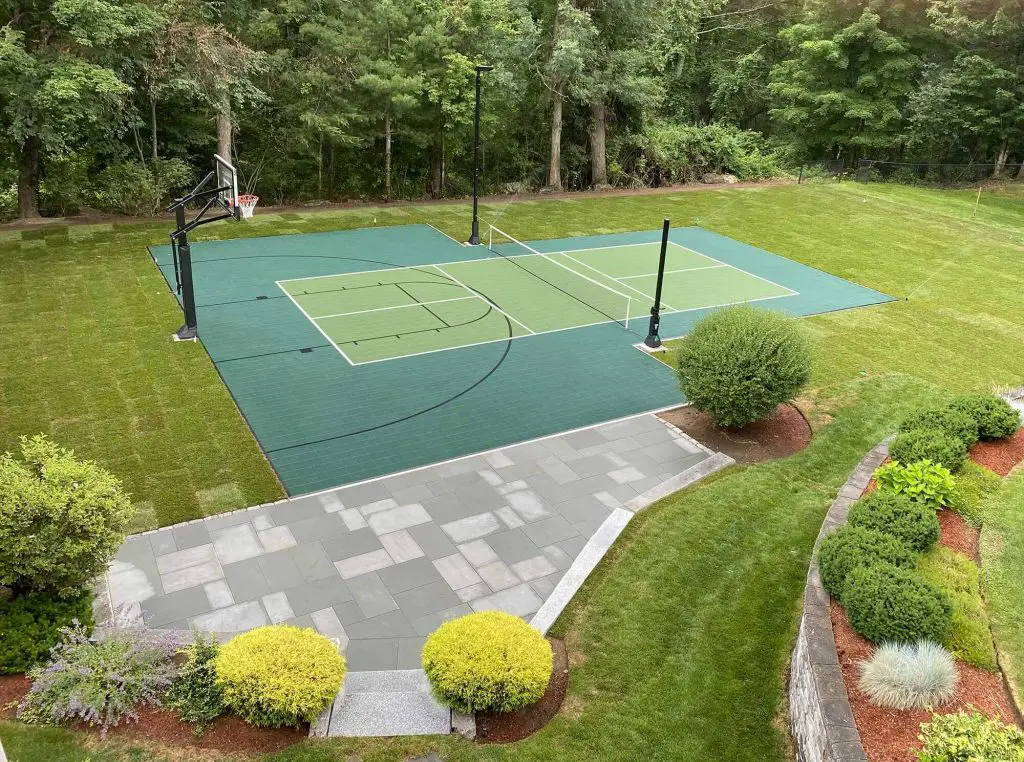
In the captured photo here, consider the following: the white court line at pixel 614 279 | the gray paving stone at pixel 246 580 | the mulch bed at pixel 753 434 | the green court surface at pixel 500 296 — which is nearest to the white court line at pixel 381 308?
the green court surface at pixel 500 296

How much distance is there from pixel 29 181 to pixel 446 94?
1227 centimetres

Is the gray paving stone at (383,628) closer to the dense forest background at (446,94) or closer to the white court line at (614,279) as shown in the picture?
the white court line at (614,279)

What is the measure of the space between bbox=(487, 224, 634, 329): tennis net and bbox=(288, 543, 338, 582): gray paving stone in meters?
9.39

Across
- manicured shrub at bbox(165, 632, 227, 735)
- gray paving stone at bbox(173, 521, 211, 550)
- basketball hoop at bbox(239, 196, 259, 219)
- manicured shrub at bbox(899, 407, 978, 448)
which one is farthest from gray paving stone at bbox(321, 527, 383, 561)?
basketball hoop at bbox(239, 196, 259, 219)

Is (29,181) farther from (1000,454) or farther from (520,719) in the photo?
(1000,454)

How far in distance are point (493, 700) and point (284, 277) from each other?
14360 millimetres

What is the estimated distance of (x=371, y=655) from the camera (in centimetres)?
768

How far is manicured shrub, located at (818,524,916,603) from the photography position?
24.4 feet

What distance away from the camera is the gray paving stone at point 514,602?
8.36 m

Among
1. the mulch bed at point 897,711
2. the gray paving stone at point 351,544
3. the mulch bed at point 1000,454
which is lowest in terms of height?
the gray paving stone at point 351,544

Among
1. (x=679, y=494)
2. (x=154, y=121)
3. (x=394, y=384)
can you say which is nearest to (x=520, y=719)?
(x=679, y=494)

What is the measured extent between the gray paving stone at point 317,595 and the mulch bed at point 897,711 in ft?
15.9

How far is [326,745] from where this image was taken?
639cm

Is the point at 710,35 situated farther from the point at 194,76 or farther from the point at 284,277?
the point at 284,277
